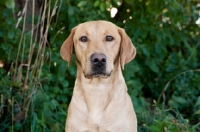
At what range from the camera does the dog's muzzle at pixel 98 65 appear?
412 centimetres

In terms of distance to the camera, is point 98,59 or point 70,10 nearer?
point 98,59

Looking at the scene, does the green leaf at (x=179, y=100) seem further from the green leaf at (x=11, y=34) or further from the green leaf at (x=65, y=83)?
the green leaf at (x=11, y=34)

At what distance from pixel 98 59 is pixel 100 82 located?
34cm

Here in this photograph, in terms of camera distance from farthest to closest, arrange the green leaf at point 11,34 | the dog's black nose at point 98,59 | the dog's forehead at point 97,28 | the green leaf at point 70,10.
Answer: the green leaf at point 70,10 < the green leaf at point 11,34 < the dog's forehead at point 97,28 < the dog's black nose at point 98,59

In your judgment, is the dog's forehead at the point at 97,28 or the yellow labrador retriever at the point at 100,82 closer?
the yellow labrador retriever at the point at 100,82

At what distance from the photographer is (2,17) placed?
5.82 m

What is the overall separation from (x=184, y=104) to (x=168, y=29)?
1027mm

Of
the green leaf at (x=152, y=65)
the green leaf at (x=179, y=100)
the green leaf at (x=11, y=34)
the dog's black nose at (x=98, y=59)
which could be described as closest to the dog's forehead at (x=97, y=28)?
the dog's black nose at (x=98, y=59)

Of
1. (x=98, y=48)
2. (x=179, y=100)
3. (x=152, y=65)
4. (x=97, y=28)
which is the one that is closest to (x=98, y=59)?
(x=98, y=48)

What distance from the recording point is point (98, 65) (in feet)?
13.6

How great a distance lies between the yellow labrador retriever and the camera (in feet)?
13.8

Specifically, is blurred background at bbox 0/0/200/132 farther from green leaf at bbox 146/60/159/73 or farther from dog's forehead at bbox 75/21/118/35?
dog's forehead at bbox 75/21/118/35

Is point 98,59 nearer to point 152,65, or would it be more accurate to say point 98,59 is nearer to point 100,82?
point 100,82

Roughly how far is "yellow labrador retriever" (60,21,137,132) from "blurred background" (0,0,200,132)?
0.34m
